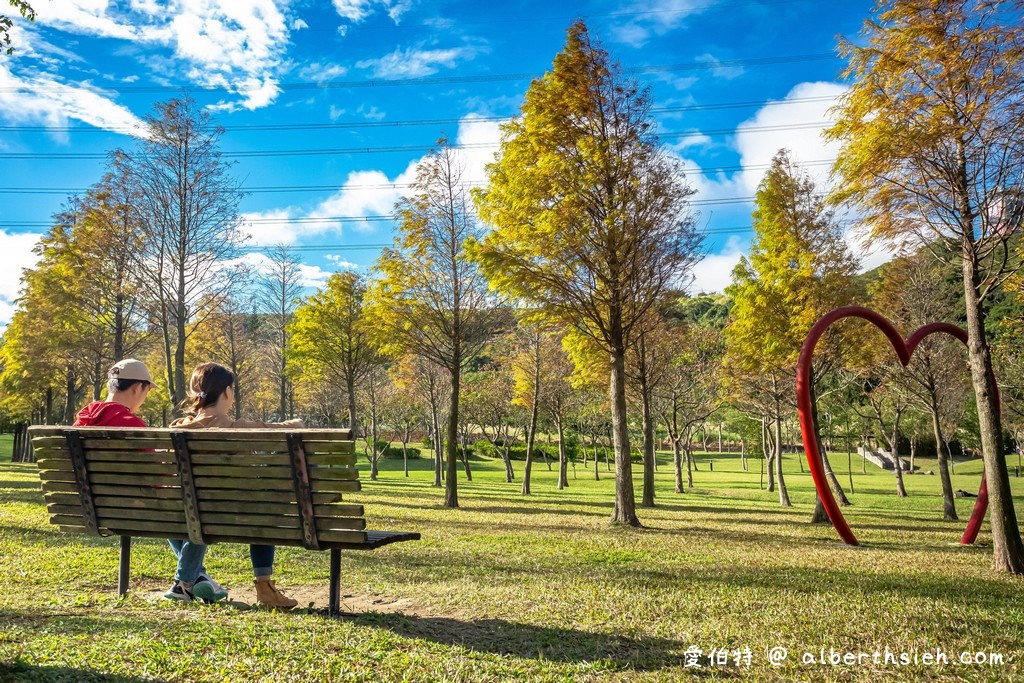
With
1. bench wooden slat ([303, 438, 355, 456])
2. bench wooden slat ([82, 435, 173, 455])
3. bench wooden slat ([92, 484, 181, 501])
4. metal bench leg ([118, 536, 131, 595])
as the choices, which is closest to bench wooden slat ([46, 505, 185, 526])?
bench wooden slat ([92, 484, 181, 501])

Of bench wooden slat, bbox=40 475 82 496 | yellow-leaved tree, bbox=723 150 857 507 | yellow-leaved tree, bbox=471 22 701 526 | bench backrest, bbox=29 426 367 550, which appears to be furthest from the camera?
yellow-leaved tree, bbox=723 150 857 507

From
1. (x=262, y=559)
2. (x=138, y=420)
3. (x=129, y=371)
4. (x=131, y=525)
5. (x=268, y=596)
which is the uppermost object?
(x=129, y=371)

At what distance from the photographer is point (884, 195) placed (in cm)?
931

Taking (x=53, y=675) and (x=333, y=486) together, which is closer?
(x=53, y=675)

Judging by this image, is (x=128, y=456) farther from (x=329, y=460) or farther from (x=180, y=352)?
(x=180, y=352)

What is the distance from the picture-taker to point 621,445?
1466cm

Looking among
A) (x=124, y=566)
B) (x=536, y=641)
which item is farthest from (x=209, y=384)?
(x=536, y=641)

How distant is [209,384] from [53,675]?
2334 mm

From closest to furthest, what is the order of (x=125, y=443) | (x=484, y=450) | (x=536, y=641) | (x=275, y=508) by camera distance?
1. (x=536, y=641)
2. (x=275, y=508)
3. (x=125, y=443)
4. (x=484, y=450)

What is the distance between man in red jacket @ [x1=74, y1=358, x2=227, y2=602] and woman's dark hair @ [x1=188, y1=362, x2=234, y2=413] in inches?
16.4

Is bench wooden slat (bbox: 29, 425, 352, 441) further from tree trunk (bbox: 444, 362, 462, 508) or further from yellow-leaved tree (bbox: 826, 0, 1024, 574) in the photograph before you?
tree trunk (bbox: 444, 362, 462, 508)

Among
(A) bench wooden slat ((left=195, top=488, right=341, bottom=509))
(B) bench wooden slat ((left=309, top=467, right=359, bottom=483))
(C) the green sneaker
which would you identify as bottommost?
(C) the green sneaker

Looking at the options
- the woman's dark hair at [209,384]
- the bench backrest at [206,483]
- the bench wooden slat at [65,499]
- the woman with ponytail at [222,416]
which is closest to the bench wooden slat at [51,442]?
the bench backrest at [206,483]

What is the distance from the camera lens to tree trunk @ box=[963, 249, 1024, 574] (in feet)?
28.5
